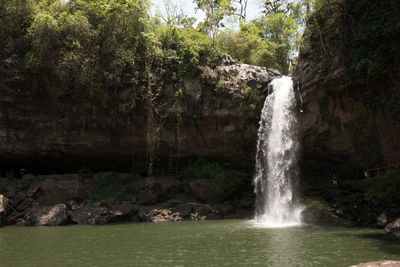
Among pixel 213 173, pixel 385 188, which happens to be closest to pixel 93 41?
pixel 213 173

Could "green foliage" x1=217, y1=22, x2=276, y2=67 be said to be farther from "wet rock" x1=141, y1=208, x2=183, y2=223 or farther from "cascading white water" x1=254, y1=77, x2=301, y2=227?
"wet rock" x1=141, y1=208, x2=183, y2=223

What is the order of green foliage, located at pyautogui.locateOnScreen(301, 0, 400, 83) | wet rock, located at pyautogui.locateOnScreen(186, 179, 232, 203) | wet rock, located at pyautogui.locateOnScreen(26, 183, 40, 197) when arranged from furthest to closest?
wet rock, located at pyautogui.locateOnScreen(186, 179, 232, 203) < wet rock, located at pyautogui.locateOnScreen(26, 183, 40, 197) < green foliage, located at pyautogui.locateOnScreen(301, 0, 400, 83)

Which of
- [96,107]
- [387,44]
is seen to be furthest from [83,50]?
[387,44]

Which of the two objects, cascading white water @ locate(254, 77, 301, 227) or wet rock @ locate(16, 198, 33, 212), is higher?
cascading white water @ locate(254, 77, 301, 227)

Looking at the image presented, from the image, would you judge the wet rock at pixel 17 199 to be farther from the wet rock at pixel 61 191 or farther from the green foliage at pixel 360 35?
the green foliage at pixel 360 35

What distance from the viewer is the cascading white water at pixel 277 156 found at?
17.2 meters

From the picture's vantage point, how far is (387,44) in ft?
46.1

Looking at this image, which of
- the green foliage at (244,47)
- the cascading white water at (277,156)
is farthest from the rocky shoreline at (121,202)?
the green foliage at (244,47)

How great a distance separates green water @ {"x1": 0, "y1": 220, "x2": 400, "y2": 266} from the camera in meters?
7.78

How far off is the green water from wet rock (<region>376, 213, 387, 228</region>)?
4.07ft

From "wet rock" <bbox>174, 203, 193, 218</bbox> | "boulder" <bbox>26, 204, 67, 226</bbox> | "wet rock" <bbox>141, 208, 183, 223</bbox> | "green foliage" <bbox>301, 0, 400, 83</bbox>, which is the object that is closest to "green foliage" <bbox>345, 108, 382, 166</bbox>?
"green foliage" <bbox>301, 0, 400, 83</bbox>

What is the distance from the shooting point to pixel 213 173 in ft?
66.6

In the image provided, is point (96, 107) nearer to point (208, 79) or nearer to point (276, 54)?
point (208, 79)

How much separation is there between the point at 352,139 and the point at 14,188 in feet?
61.7
